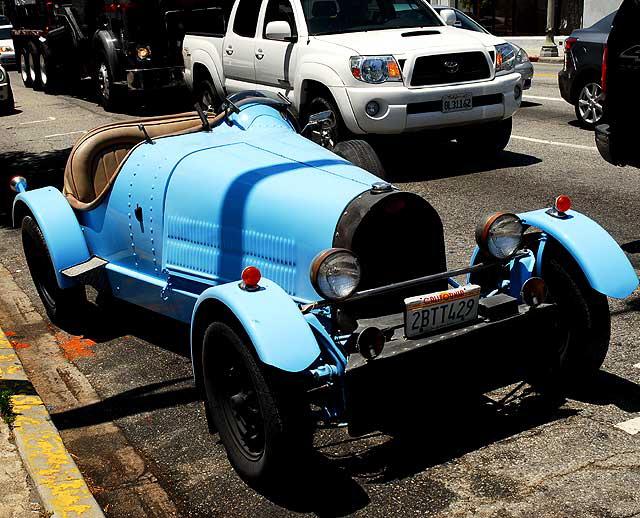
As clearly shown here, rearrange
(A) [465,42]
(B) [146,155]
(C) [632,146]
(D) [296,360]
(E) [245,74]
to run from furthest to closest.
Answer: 1. (E) [245,74]
2. (A) [465,42]
3. (C) [632,146]
4. (B) [146,155]
5. (D) [296,360]

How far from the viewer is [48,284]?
6676 millimetres

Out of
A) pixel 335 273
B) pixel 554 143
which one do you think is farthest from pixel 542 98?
pixel 335 273

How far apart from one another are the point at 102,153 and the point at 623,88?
4210 mm

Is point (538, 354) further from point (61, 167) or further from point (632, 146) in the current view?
point (61, 167)

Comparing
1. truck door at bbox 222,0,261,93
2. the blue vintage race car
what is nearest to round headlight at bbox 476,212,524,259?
the blue vintage race car

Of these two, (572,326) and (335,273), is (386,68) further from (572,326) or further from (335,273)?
(335,273)

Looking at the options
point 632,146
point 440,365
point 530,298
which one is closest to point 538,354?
point 530,298

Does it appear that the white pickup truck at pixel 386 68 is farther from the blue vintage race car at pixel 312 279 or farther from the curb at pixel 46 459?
the curb at pixel 46 459

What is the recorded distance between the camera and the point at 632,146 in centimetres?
789

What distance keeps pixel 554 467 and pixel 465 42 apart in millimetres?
7003

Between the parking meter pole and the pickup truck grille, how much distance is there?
14420mm

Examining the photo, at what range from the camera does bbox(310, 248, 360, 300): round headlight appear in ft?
13.4

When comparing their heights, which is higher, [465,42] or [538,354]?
[465,42]

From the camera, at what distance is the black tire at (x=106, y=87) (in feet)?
58.0
